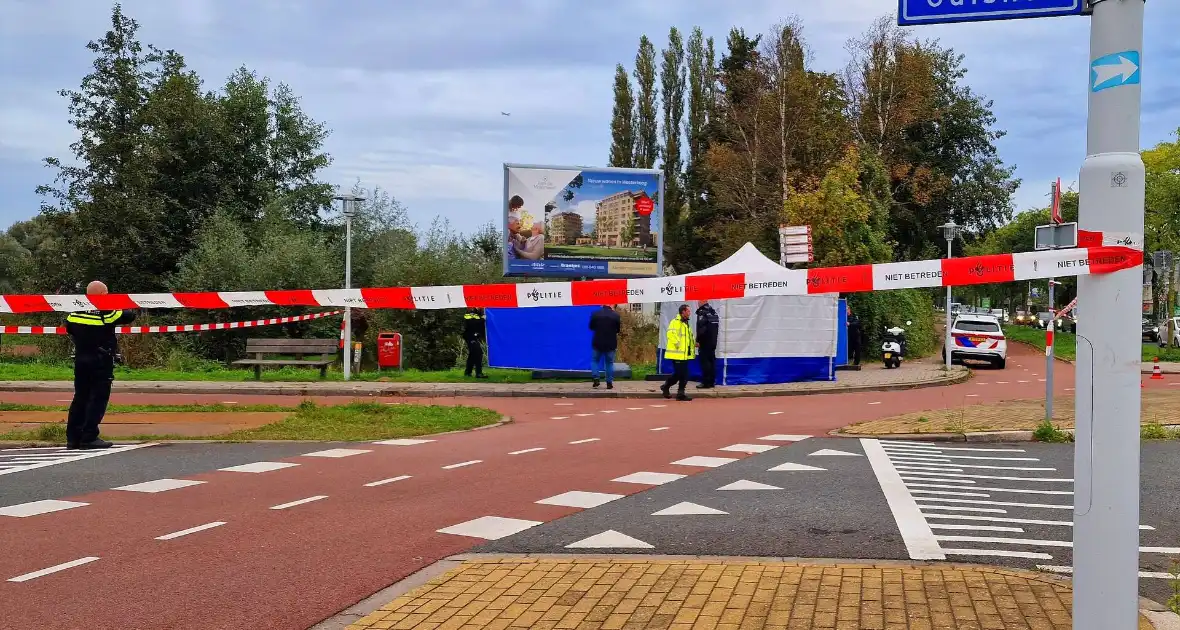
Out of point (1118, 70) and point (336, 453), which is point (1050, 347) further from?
point (1118, 70)

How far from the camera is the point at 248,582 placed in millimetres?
5125

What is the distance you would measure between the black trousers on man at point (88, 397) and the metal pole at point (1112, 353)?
9664mm

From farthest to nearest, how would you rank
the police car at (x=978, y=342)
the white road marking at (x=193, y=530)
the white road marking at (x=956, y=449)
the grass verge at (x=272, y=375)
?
1. the police car at (x=978, y=342)
2. the grass verge at (x=272, y=375)
3. the white road marking at (x=956, y=449)
4. the white road marking at (x=193, y=530)

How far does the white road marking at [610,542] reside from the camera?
5.85 meters

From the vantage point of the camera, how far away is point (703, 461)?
9.59m

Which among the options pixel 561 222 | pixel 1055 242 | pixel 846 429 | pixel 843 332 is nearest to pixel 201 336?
pixel 561 222

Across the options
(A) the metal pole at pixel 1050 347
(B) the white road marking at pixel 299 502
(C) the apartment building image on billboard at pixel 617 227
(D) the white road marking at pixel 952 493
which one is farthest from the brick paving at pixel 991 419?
(C) the apartment building image on billboard at pixel 617 227

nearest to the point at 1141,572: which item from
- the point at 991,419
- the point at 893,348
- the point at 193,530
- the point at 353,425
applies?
the point at 193,530

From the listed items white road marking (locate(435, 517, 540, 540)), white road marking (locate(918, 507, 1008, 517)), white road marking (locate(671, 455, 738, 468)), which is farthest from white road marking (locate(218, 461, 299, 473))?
white road marking (locate(918, 507, 1008, 517))

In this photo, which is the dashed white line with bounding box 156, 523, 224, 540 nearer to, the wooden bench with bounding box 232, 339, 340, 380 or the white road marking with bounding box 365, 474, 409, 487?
the white road marking with bounding box 365, 474, 409, 487

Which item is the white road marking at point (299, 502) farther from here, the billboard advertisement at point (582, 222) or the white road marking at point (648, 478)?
the billboard advertisement at point (582, 222)

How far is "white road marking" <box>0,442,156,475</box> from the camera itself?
910 cm

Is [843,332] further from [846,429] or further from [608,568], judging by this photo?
[608,568]

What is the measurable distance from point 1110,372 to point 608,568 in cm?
277
